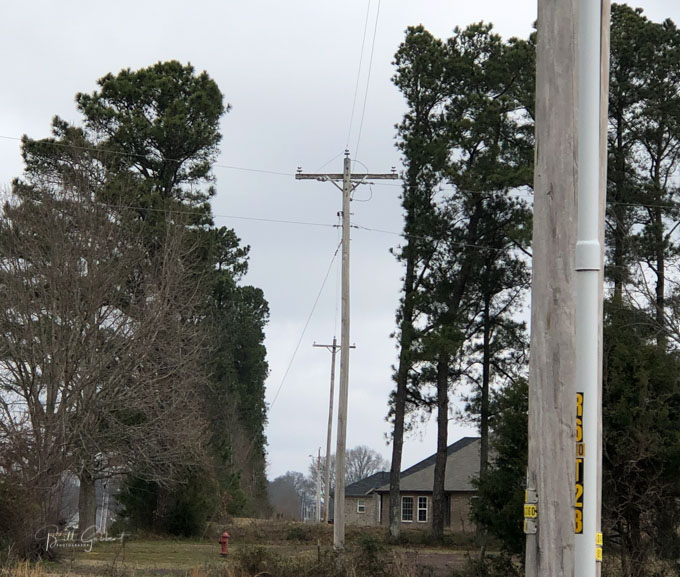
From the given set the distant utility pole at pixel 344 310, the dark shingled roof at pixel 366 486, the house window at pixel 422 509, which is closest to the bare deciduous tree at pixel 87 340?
the distant utility pole at pixel 344 310

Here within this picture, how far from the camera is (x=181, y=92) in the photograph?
37094 mm

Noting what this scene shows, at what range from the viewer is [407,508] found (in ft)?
178

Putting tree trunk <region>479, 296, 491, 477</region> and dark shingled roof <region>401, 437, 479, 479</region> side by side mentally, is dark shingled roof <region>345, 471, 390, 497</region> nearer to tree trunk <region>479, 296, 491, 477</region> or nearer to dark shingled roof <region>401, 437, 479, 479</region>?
dark shingled roof <region>401, 437, 479, 479</region>

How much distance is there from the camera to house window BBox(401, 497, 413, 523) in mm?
54062

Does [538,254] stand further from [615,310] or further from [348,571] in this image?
[615,310]

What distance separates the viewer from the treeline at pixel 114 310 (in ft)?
73.6

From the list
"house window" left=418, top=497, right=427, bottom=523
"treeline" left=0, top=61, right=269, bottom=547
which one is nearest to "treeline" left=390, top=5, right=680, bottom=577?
"treeline" left=0, top=61, right=269, bottom=547

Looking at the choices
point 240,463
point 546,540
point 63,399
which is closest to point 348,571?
point 63,399

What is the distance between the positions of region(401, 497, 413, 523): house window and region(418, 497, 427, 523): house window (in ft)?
1.82

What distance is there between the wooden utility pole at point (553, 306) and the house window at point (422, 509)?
165ft

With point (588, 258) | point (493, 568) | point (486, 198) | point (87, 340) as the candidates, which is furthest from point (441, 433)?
point (588, 258)

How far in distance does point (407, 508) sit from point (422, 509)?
1032mm

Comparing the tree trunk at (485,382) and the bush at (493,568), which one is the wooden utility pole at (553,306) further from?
the tree trunk at (485,382)

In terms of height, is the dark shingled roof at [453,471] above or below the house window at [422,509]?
above
